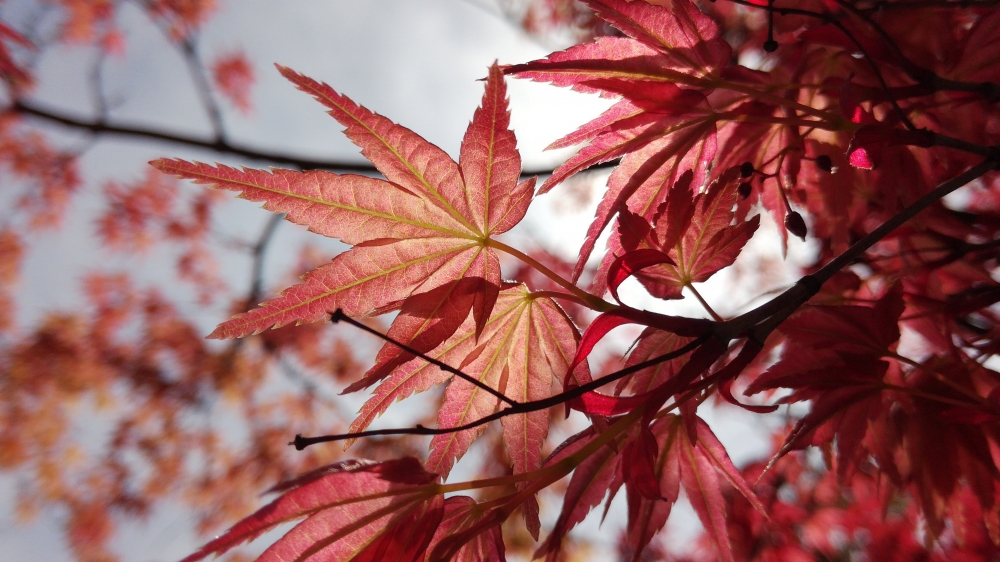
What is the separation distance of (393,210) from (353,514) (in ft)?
0.97

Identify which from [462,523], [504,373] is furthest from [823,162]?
[462,523]

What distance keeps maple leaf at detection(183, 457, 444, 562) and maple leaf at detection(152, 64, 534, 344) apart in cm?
15

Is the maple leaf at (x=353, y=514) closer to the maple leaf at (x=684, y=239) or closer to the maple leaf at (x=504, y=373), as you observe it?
the maple leaf at (x=504, y=373)

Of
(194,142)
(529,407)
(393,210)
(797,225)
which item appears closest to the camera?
(529,407)

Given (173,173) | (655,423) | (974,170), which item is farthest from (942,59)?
(173,173)

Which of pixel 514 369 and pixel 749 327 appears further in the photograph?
pixel 514 369

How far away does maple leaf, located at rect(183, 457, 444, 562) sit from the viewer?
0.48 meters

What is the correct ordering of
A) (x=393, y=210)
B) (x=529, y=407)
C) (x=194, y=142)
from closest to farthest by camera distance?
(x=529, y=407), (x=393, y=210), (x=194, y=142)

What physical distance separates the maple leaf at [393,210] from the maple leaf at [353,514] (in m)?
0.15

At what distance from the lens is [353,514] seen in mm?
511

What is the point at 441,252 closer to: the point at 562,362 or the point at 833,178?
the point at 562,362

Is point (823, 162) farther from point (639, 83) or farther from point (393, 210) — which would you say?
point (393, 210)

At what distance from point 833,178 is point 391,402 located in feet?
2.25

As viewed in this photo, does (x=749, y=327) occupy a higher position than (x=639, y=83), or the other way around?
(x=639, y=83)
